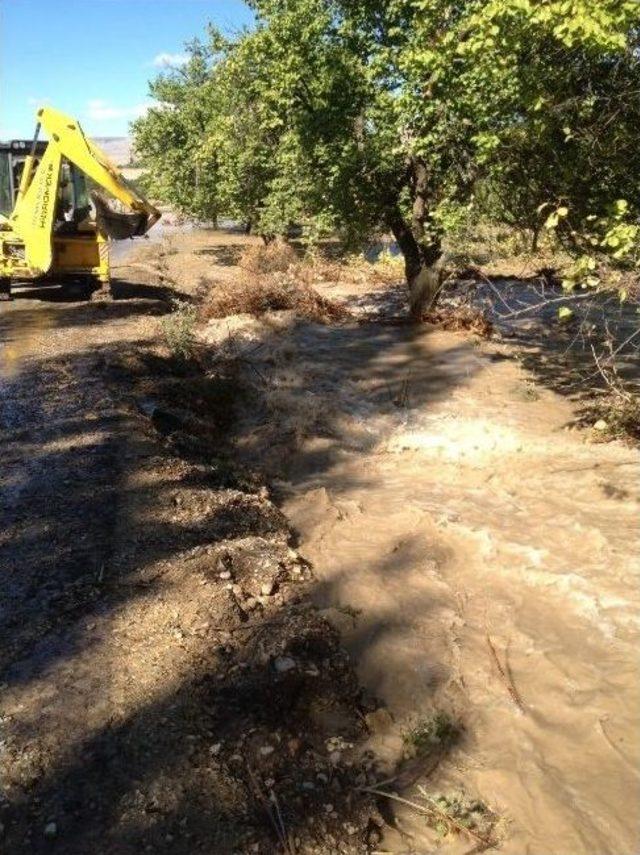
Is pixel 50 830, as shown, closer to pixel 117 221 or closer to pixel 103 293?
pixel 117 221

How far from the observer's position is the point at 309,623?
504 cm

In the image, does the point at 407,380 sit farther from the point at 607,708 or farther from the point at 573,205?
the point at 607,708

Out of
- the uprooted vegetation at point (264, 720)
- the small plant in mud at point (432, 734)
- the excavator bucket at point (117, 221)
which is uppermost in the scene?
the excavator bucket at point (117, 221)

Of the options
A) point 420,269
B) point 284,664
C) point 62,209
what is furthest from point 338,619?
point 62,209

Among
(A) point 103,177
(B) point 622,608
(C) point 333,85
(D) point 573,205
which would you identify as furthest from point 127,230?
(B) point 622,608

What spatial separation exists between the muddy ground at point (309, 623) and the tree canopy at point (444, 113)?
2.91m

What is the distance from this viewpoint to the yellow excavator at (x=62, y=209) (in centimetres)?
1262

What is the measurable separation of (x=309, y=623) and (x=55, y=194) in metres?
10.7

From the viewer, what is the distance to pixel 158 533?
226 inches

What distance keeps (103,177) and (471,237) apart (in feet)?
22.2

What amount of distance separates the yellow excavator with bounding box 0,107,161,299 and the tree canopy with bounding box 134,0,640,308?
303 cm

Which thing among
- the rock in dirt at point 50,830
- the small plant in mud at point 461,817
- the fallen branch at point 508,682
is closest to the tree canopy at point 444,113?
the fallen branch at point 508,682

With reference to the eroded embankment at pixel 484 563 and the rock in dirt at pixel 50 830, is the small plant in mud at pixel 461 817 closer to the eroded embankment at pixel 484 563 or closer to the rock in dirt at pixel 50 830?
the eroded embankment at pixel 484 563

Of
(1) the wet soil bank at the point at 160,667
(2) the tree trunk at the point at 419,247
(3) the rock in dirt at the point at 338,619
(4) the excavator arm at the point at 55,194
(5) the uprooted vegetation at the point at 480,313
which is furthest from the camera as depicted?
(2) the tree trunk at the point at 419,247
